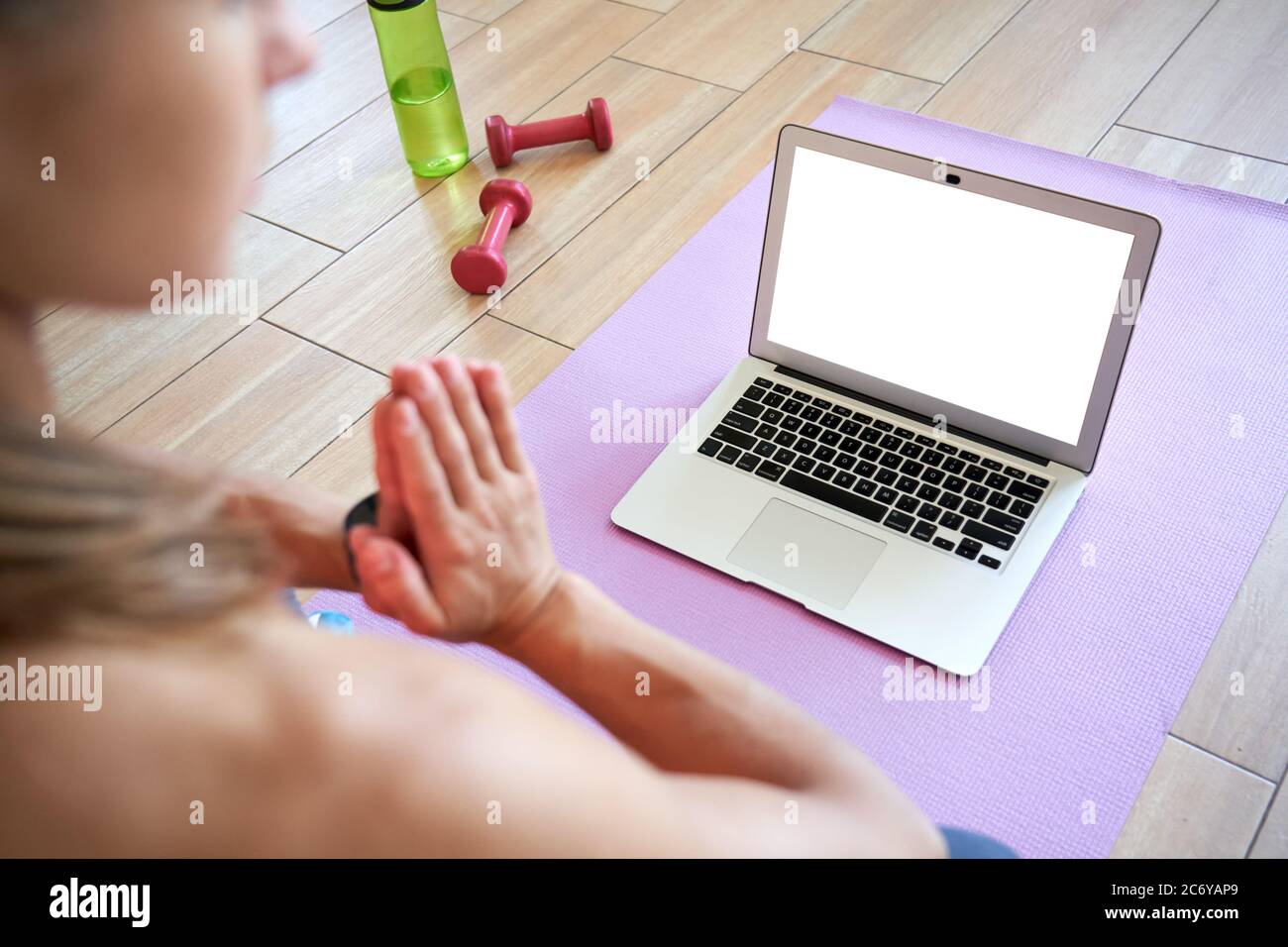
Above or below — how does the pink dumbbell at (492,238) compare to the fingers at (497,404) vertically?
below

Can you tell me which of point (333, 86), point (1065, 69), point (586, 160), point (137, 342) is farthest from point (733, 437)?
point (333, 86)

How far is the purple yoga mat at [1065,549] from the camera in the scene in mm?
919

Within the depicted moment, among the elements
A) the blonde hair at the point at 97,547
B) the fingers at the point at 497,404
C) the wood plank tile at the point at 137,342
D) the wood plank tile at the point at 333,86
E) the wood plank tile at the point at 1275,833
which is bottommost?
the wood plank tile at the point at 1275,833

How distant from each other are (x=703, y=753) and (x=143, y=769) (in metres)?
0.33

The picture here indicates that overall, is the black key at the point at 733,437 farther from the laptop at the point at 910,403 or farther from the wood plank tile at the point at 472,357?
the wood plank tile at the point at 472,357

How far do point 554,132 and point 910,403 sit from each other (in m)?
0.76

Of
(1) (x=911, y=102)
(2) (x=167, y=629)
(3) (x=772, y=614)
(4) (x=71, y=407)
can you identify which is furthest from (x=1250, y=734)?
(4) (x=71, y=407)

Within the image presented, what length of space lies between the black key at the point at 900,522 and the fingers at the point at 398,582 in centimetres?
54

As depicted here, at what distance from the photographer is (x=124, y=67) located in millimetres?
401

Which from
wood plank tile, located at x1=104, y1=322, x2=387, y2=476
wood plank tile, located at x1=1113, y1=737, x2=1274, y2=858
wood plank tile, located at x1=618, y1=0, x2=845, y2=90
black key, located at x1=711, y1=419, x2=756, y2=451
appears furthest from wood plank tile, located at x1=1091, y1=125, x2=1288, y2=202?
wood plank tile, located at x1=104, y1=322, x2=387, y2=476

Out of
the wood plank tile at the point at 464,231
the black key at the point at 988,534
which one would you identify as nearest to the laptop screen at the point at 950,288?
the black key at the point at 988,534

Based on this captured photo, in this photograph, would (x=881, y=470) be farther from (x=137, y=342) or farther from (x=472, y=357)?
(x=137, y=342)

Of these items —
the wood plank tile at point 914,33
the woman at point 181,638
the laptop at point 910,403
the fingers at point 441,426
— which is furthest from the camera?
the wood plank tile at point 914,33
